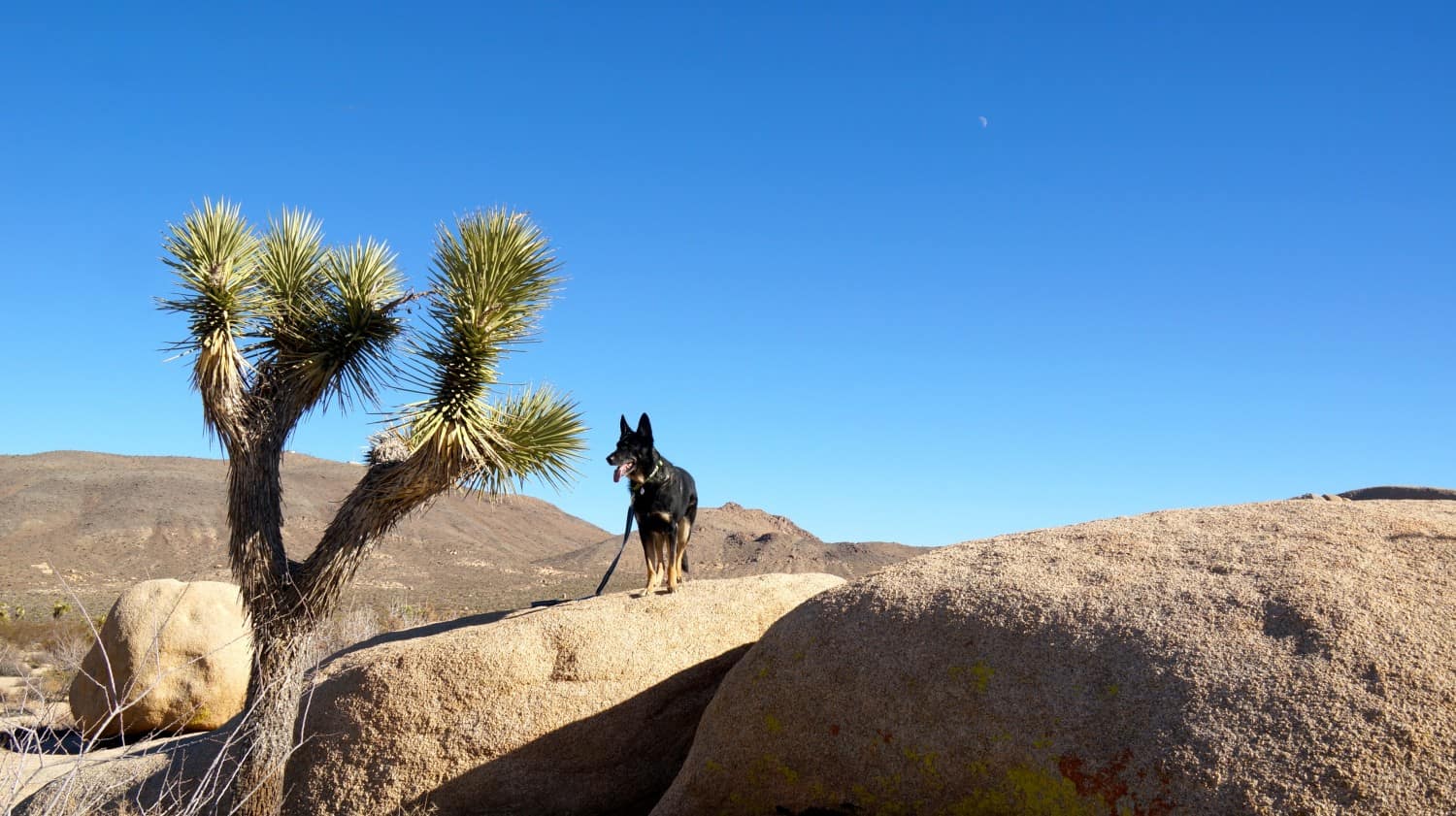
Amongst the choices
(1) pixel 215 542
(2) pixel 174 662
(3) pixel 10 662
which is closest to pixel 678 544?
(2) pixel 174 662

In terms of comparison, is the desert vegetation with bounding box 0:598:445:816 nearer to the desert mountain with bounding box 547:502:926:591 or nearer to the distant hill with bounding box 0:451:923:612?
the distant hill with bounding box 0:451:923:612

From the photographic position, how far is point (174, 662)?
14.3 meters

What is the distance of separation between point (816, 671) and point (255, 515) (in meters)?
5.23

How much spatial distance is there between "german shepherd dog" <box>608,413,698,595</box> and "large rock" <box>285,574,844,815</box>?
59 centimetres

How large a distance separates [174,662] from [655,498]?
9000mm

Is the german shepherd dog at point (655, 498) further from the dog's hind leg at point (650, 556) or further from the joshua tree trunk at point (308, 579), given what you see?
the joshua tree trunk at point (308, 579)

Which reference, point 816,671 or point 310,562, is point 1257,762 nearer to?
point 816,671

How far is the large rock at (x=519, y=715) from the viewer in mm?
7863

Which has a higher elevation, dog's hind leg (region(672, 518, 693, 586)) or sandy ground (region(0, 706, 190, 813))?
dog's hind leg (region(672, 518, 693, 586))

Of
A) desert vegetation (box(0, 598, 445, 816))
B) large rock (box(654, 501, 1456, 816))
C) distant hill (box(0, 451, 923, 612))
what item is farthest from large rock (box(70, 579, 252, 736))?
distant hill (box(0, 451, 923, 612))

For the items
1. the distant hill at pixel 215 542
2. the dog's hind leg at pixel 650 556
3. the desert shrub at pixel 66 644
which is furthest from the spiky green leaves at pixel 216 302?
the distant hill at pixel 215 542

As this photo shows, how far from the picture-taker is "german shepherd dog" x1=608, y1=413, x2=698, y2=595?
879cm

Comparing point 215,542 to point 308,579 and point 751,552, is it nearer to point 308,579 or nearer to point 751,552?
point 751,552

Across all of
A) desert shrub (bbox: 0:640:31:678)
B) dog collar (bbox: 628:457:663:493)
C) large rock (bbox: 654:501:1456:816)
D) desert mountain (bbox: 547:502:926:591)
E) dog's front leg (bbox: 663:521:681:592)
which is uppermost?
desert mountain (bbox: 547:502:926:591)
